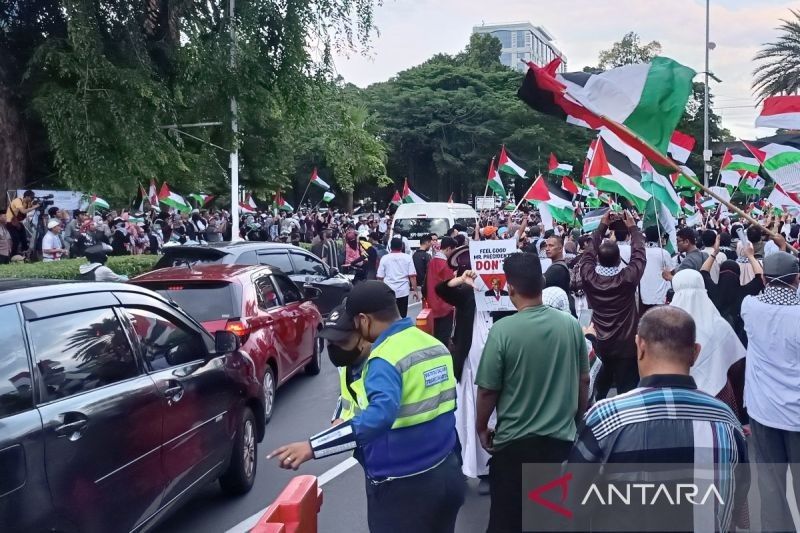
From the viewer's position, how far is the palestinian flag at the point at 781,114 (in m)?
7.97

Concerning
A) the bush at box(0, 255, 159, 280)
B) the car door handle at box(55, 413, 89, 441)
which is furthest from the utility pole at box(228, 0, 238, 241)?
the car door handle at box(55, 413, 89, 441)

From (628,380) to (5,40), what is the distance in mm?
15907

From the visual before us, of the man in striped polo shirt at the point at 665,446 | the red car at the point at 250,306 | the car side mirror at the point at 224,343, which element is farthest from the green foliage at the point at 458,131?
the man in striped polo shirt at the point at 665,446

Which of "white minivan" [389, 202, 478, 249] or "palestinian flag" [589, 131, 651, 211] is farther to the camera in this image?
"white minivan" [389, 202, 478, 249]

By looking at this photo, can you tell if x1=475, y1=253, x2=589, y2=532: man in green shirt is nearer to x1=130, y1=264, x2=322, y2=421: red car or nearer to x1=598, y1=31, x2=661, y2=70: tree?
x1=130, y1=264, x2=322, y2=421: red car

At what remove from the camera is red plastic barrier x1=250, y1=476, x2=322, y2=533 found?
338 cm

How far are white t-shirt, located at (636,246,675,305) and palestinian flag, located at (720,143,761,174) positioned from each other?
30.1 feet

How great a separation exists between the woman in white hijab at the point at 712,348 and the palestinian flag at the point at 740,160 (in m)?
11.7

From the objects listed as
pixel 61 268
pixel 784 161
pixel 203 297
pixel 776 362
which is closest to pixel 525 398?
pixel 776 362

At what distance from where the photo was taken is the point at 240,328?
7.71 m

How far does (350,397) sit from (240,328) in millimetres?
4292

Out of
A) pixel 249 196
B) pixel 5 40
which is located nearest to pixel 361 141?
pixel 5 40

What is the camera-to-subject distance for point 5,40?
57.2 ft

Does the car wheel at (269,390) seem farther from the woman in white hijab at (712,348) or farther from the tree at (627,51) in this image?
the tree at (627,51)
